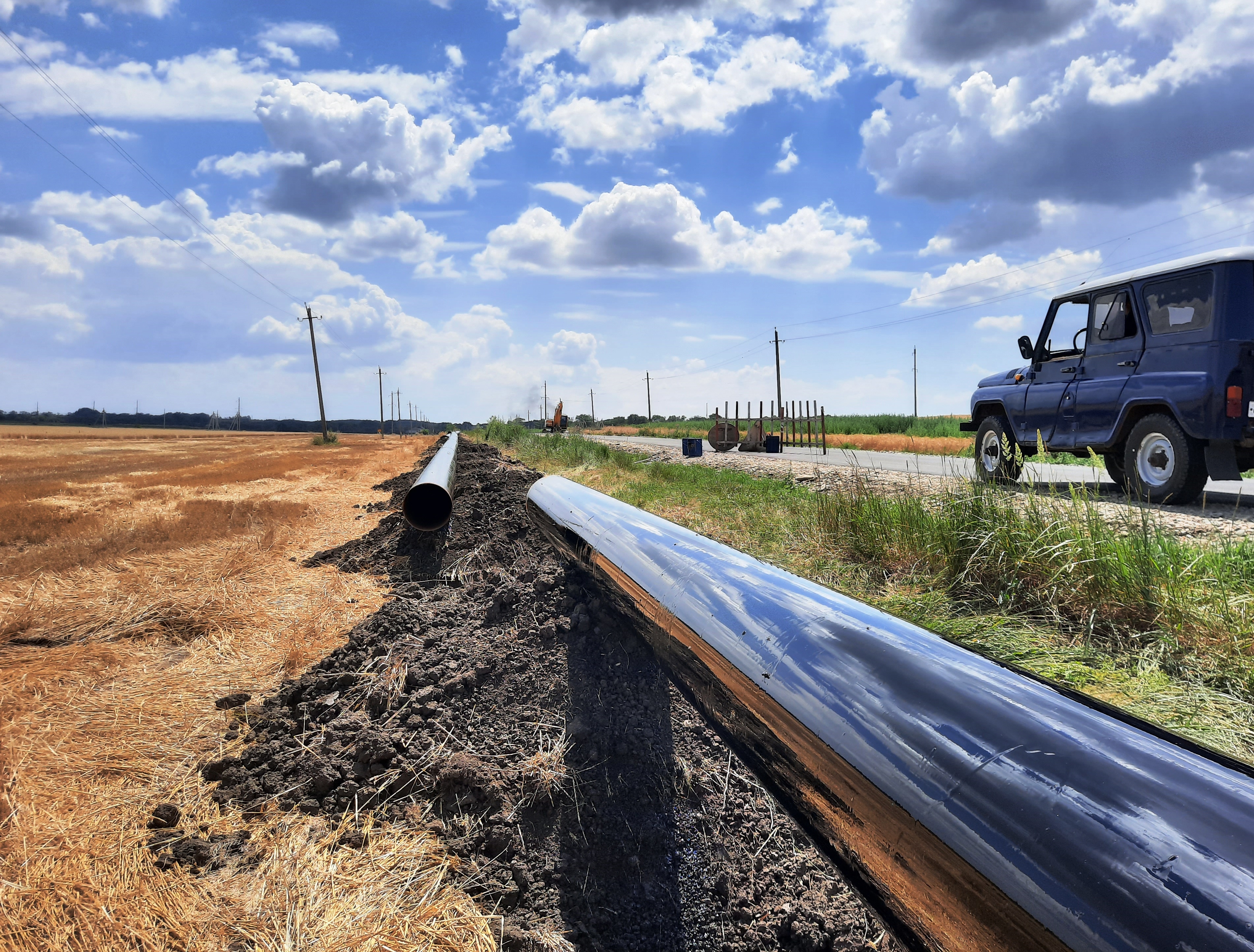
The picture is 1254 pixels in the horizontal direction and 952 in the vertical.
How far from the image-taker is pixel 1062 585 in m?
3.58

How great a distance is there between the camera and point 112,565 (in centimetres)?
567

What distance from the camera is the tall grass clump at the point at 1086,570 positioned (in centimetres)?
299

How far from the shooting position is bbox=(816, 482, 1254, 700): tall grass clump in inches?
118

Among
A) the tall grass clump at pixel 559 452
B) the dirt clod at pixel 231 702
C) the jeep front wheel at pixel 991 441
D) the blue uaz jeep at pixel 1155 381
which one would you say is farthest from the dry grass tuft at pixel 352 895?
the tall grass clump at pixel 559 452

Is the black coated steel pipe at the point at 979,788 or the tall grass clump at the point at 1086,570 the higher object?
the black coated steel pipe at the point at 979,788

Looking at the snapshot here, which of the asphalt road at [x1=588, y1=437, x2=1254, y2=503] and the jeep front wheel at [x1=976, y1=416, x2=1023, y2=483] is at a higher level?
the jeep front wheel at [x1=976, y1=416, x2=1023, y2=483]

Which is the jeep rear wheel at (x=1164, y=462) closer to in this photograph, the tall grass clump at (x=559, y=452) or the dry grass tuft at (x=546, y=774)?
the dry grass tuft at (x=546, y=774)

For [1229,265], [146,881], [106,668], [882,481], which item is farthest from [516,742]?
[1229,265]

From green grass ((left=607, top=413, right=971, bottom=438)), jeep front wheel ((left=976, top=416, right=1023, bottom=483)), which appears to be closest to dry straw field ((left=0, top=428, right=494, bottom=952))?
jeep front wheel ((left=976, top=416, right=1023, bottom=483))

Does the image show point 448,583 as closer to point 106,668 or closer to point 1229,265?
point 106,668

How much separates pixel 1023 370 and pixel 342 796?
9682 millimetres

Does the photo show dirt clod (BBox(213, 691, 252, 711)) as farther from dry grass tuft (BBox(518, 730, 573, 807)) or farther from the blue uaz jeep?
the blue uaz jeep

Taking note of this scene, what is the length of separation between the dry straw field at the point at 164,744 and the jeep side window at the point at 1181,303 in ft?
28.3

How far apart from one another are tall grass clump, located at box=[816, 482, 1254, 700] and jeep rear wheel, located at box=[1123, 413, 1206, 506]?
2.72 m
